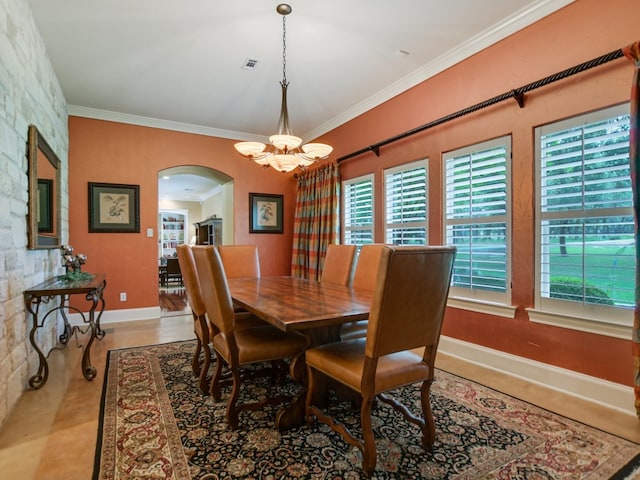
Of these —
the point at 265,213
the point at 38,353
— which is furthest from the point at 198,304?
the point at 265,213

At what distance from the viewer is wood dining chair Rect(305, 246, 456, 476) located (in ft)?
4.70

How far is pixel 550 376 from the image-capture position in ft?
7.80

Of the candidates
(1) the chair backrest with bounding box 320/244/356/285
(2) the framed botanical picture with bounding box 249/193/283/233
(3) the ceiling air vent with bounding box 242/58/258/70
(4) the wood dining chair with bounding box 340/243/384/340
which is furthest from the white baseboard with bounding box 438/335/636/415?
(2) the framed botanical picture with bounding box 249/193/283/233

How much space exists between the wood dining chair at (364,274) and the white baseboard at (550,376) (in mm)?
990

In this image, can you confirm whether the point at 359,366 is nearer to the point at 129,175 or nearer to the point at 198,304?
the point at 198,304

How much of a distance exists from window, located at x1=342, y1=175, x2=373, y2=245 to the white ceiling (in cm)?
93

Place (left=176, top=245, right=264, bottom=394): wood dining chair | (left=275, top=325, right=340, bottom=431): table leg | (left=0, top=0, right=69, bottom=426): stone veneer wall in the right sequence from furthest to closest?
(left=176, top=245, right=264, bottom=394): wood dining chair < (left=0, top=0, right=69, bottom=426): stone veneer wall < (left=275, top=325, right=340, bottom=431): table leg

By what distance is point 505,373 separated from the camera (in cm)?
264

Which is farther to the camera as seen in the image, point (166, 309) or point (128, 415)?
point (166, 309)

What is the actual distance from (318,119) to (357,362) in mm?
3879

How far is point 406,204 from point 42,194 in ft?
11.0

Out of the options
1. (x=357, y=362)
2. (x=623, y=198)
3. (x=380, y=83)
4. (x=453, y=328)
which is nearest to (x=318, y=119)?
(x=380, y=83)

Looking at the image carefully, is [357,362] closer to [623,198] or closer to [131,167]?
[623,198]

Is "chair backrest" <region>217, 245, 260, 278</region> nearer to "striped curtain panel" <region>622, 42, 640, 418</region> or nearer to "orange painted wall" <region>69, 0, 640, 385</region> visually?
"orange painted wall" <region>69, 0, 640, 385</region>
